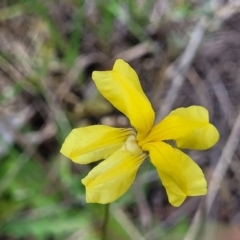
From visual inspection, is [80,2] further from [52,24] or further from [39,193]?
[39,193]

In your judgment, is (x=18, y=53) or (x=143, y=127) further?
(x=18, y=53)

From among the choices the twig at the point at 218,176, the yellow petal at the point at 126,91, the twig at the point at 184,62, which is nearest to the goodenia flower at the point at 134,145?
the yellow petal at the point at 126,91

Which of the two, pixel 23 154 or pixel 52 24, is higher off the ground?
pixel 52 24

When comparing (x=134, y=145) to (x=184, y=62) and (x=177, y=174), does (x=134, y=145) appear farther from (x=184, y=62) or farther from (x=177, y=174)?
(x=184, y=62)

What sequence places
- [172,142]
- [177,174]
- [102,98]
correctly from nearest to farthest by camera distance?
[177,174] → [172,142] → [102,98]

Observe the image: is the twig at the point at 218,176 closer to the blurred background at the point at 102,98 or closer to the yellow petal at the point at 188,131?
the blurred background at the point at 102,98

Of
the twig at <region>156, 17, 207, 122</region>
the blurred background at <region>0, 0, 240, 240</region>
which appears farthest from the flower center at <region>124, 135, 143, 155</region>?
the twig at <region>156, 17, 207, 122</region>

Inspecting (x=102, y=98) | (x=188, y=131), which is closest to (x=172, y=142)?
(x=188, y=131)

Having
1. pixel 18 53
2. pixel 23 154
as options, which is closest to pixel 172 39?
pixel 18 53
